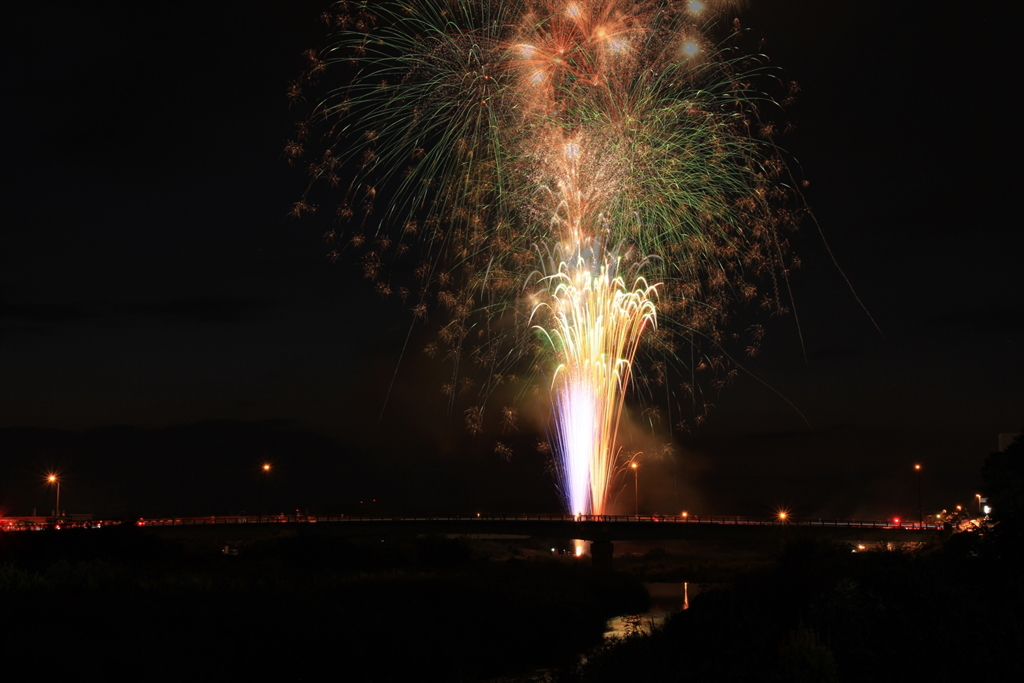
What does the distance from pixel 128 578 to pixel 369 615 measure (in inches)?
619

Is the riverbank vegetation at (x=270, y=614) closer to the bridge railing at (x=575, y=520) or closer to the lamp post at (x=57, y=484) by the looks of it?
the bridge railing at (x=575, y=520)

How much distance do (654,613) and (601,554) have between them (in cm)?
1848

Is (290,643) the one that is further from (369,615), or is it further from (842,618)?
(842,618)

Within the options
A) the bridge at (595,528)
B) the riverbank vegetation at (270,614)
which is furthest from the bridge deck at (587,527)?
the riverbank vegetation at (270,614)

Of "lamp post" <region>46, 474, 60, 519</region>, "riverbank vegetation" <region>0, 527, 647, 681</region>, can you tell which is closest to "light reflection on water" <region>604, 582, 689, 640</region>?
"riverbank vegetation" <region>0, 527, 647, 681</region>

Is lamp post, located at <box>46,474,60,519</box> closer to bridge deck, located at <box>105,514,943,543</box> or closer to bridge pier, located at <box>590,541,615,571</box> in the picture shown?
bridge deck, located at <box>105,514,943,543</box>

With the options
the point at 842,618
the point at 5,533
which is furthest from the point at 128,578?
the point at 842,618

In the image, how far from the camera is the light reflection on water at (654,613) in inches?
2329

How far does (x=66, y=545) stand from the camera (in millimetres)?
63438

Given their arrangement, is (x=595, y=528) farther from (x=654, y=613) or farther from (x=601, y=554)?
(x=654, y=613)

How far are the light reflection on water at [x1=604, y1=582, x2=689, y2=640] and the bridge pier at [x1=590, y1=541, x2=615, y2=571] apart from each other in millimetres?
5409

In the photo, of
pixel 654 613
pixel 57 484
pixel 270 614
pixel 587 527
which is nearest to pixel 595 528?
pixel 587 527

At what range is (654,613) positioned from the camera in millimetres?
72125

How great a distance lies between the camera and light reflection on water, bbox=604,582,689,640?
59166mm
